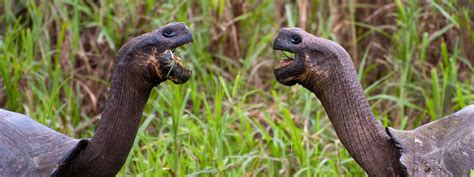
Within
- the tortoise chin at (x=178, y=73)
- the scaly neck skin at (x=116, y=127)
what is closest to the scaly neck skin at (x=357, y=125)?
the tortoise chin at (x=178, y=73)

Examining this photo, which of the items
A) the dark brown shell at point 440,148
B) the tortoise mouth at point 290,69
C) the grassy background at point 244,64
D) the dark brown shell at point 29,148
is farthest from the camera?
the grassy background at point 244,64

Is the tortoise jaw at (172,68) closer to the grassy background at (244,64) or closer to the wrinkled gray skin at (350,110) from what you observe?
the wrinkled gray skin at (350,110)

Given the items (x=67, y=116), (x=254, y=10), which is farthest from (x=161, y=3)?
(x=67, y=116)

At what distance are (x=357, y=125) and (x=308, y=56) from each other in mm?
373

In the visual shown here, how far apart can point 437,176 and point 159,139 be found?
6.74 ft

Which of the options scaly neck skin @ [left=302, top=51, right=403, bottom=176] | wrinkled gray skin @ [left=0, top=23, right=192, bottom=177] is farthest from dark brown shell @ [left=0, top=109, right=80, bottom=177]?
scaly neck skin @ [left=302, top=51, right=403, bottom=176]

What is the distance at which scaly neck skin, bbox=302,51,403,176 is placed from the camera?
191 inches

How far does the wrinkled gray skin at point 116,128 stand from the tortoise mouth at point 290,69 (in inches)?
16.1

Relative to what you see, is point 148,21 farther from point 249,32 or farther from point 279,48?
point 279,48

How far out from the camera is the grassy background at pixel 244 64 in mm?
6406

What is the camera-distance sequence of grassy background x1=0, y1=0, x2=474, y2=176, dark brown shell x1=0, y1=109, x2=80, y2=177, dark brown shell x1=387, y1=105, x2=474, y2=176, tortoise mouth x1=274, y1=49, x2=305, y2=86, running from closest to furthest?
dark brown shell x1=387, y1=105, x2=474, y2=176, dark brown shell x1=0, y1=109, x2=80, y2=177, tortoise mouth x1=274, y1=49, x2=305, y2=86, grassy background x1=0, y1=0, x2=474, y2=176

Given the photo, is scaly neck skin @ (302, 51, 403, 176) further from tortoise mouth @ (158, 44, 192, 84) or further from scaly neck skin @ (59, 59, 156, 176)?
scaly neck skin @ (59, 59, 156, 176)

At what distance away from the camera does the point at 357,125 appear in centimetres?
487

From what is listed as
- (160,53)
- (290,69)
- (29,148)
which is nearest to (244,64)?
(290,69)
